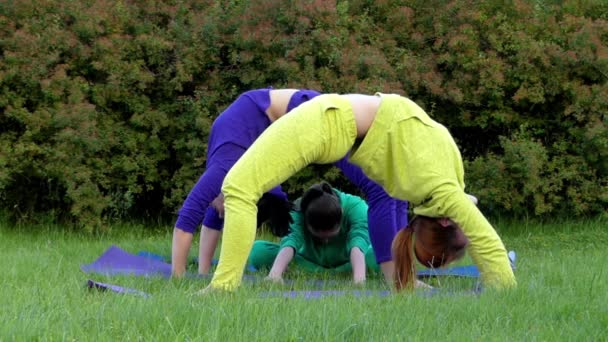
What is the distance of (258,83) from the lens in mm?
8305

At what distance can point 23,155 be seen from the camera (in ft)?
25.4

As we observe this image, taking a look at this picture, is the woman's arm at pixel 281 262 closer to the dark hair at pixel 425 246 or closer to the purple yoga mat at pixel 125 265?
the purple yoga mat at pixel 125 265

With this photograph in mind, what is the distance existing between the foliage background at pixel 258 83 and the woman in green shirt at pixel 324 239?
1868 millimetres

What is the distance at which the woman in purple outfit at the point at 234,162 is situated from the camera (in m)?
5.26

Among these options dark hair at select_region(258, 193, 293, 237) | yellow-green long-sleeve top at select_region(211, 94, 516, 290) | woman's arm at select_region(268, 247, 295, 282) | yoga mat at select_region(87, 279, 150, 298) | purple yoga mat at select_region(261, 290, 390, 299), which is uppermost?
yellow-green long-sleeve top at select_region(211, 94, 516, 290)

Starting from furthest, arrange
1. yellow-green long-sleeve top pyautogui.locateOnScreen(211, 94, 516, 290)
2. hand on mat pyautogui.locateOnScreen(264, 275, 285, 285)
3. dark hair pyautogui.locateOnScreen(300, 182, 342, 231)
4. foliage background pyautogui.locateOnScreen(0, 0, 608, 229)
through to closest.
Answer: foliage background pyautogui.locateOnScreen(0, 0, 608, 229) < dark hair pyautogui.locateOnScreen(300, 182, 342, 231) < hand on mat pyautogui.locateOnScreen(264, 275, 285, 285) < yellow-green long-sleeve top pyautogui.locateOnScreen(211, 94, 516, 290)

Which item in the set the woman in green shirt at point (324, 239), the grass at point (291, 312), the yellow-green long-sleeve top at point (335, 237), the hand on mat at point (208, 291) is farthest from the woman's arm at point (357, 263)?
the hand on mat at point (208, 291)

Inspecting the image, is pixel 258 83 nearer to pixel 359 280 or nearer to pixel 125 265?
pixel 125 265

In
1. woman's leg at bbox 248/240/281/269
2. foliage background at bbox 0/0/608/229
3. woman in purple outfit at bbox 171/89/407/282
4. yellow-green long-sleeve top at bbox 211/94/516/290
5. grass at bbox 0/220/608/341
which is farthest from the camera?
foliage background at bbox 0/0/608/229

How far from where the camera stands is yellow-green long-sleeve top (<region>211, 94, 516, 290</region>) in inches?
164

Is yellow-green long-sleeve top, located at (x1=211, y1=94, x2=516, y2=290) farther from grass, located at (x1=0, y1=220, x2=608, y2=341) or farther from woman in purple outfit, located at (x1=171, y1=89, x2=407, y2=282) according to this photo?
woman in purple outfit, located at (x1=171, y1=89, x2=407, y2=282)

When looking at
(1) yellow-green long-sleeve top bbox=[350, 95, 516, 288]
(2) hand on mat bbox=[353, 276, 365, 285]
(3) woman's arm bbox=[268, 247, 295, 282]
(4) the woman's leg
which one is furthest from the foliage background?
(1) yellow-green long-sleeve top bbox=[350, 95, 516, 288]

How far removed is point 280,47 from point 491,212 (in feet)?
9.04

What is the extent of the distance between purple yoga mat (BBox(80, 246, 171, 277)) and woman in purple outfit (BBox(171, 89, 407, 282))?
0.82 ft
